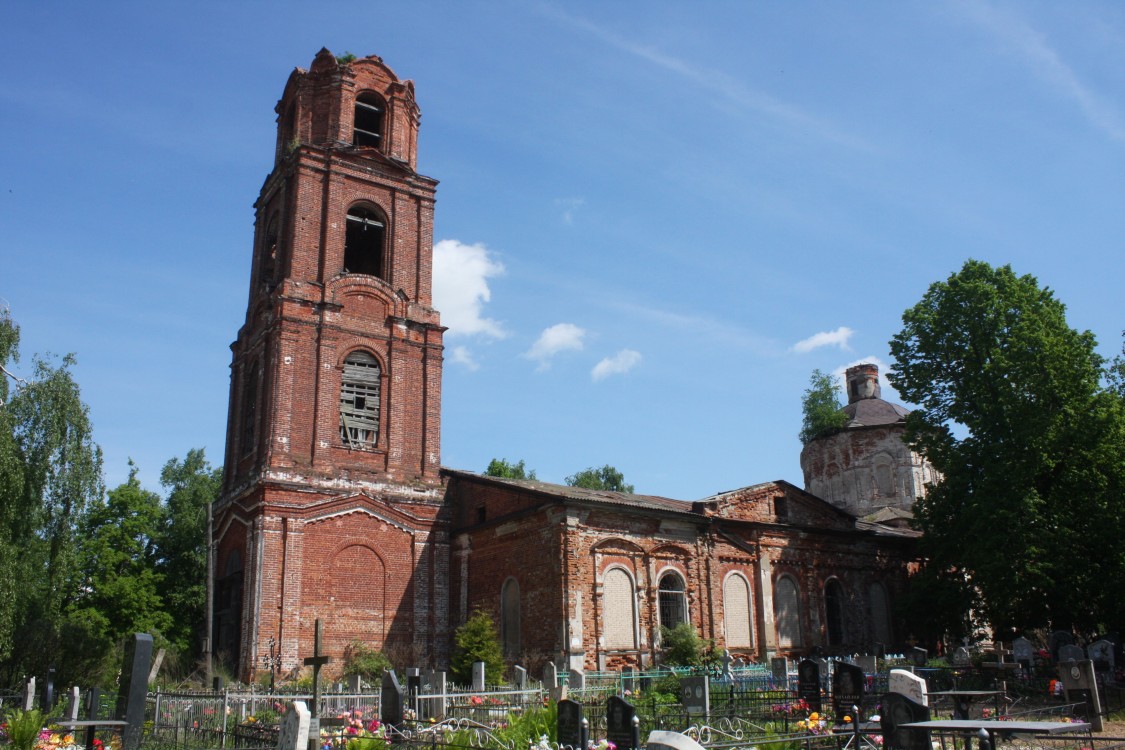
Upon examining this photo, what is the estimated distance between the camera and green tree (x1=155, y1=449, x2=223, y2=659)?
1373 inches

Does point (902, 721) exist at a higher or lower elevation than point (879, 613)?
lower

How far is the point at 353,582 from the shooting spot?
25.2 metres

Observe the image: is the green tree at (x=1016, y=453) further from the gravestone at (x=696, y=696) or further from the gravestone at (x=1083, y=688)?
the gravestone at (x=696, y=696)

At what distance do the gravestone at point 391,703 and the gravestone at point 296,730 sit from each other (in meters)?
4.65

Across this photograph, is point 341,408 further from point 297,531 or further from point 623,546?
point 623,546

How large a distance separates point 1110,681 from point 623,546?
462 inches

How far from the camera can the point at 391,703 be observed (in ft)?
45.7

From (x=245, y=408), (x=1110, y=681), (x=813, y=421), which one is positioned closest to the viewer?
(x=1110, y=681)

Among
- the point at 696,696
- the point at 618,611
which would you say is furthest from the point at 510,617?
the point at 696,696

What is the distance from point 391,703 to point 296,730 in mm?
5128

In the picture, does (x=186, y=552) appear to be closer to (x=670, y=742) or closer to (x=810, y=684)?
(x=810, y=684)

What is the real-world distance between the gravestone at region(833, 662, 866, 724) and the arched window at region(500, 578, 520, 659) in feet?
39.8

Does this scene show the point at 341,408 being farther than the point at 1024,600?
Yes

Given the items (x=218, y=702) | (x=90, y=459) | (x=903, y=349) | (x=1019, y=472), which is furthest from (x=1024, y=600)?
(x=90, y=459)
